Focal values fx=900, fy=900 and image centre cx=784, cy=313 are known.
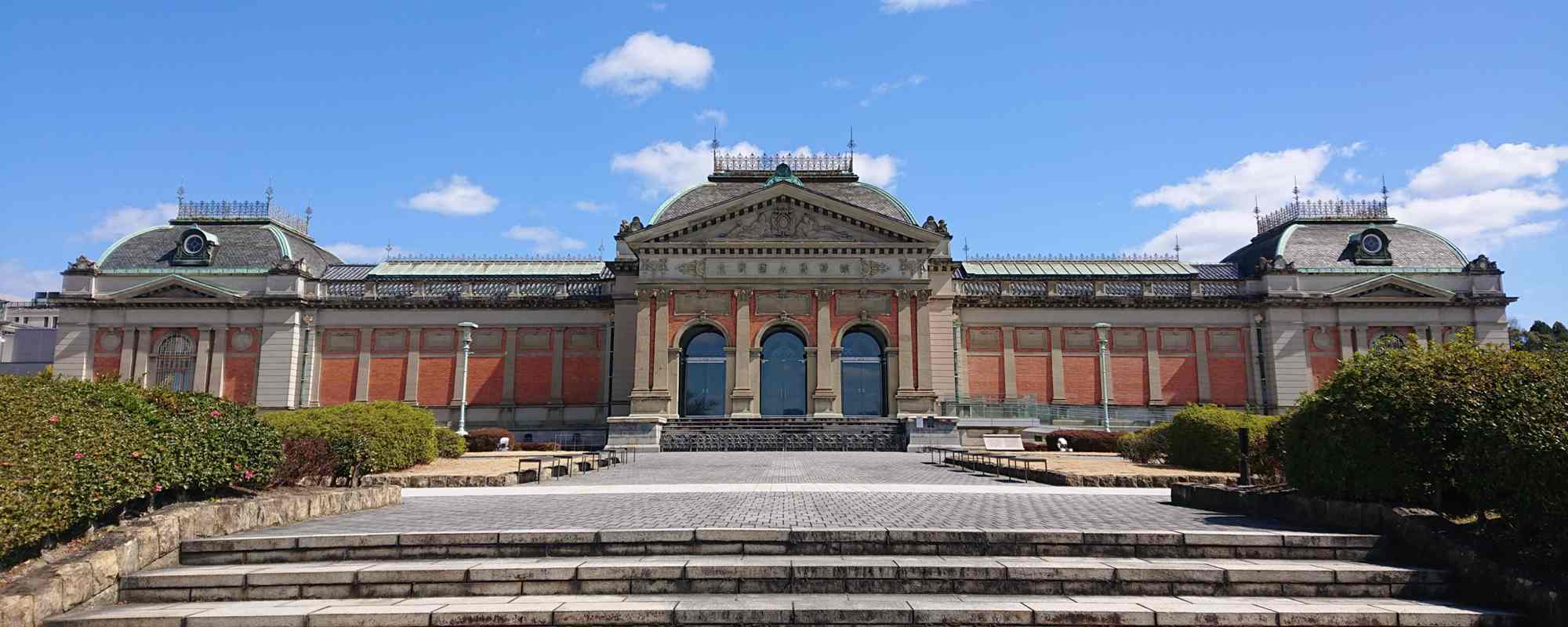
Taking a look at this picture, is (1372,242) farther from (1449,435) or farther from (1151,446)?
(1449,435)

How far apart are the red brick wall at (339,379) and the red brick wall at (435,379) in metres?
3.51

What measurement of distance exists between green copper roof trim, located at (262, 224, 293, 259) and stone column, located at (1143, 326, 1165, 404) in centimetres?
4628

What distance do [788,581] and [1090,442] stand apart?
26267 millimetres

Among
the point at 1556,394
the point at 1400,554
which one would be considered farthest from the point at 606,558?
the point at 1556,394

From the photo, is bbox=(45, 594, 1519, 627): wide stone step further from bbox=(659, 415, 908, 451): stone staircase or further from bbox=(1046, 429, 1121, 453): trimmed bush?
bbox=(659, 415, 908, 451): stone staircase

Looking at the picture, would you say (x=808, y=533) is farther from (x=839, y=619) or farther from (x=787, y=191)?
(x=787, y=191)

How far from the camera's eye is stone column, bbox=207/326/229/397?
4616cm

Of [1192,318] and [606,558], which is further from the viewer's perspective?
[1192,318]

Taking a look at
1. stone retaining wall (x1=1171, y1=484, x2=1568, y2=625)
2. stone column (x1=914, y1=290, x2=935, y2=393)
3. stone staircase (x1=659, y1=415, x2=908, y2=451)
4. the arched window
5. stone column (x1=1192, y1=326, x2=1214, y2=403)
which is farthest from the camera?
stone column (x1=1192, y1=326, x2=1214, y2=403)

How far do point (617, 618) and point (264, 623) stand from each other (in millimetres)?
2864

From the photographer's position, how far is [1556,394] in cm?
851

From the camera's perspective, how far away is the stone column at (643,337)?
40562 millimetres

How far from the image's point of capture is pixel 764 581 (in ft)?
27.2

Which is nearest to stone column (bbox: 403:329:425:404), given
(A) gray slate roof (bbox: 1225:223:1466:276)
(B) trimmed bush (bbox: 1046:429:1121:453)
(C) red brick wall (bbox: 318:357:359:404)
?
(C) red brick wall (bbox: 318:357:359:404)
